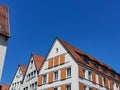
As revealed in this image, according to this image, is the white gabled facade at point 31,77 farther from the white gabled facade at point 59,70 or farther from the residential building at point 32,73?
the white gabled facade at point 59,70

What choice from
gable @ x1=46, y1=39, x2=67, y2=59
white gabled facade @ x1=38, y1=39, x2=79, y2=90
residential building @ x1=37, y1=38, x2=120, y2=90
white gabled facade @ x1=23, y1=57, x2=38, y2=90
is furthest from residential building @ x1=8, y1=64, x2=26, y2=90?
gable @ x1=46, y1=39, x2=67, y2=59

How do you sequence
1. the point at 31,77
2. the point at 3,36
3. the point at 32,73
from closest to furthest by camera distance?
the point at 3,36 < the point at 31,77 < the point at 32,73

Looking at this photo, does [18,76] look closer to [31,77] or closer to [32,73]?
[31,77]

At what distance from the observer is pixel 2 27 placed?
38.9m

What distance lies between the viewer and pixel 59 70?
5116 centimetres

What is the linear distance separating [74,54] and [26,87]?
16.9 m

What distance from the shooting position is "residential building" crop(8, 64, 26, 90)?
6419cm

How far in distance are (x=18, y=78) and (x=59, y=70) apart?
743 inches

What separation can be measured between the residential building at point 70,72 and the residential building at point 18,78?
10.8 meters

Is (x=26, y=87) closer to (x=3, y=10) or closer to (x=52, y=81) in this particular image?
(x=52, y=81)

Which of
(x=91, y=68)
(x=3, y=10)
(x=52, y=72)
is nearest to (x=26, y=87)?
(x=52, y=72)

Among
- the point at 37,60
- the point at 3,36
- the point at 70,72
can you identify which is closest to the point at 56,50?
the point at 70,72

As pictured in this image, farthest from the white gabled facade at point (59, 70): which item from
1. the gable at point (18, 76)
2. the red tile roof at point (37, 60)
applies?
the gable at point (18, 76)

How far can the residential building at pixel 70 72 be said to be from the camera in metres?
47.8
